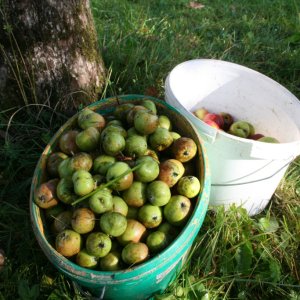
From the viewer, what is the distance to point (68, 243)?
170 cm

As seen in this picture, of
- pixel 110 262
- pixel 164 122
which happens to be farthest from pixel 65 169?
pixel 164 122

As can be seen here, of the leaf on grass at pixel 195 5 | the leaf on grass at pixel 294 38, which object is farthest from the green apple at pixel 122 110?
the leaf on grass at pixel 195 5

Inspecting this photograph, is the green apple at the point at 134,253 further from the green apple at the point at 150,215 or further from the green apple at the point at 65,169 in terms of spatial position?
the green apple at the point at 65,169

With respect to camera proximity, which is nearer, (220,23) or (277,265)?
(277,265)

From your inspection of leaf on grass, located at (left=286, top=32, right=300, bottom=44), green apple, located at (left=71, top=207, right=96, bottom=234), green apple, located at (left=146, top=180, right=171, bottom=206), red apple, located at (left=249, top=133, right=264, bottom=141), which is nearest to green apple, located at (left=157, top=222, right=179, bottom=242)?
green apple, located at (left=146, top=180, right=171, bottom=206)

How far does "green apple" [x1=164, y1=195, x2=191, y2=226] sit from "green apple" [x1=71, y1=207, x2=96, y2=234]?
0.38 m

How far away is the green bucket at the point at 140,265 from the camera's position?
64.2 inches

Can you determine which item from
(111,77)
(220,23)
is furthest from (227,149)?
(220,23)

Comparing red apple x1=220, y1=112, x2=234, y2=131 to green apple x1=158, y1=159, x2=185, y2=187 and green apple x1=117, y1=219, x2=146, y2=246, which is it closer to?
green apple x1=158, y1=159, x2=185, y2=187

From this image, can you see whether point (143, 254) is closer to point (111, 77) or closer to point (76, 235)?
point (76, 235)

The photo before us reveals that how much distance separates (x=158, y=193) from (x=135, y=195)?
5.2 inches

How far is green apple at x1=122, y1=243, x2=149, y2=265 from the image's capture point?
1685mm

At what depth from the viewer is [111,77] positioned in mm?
3047

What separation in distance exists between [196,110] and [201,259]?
119 cm
